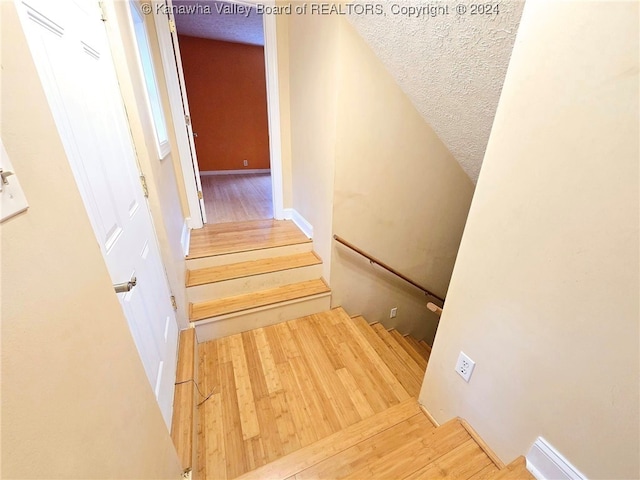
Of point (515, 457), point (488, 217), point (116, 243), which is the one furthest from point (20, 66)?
point (515, 457)

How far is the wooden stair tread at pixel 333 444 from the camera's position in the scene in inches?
45.1

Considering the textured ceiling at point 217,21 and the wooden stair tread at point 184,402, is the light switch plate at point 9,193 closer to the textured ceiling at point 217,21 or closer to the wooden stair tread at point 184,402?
the wooden stair tread at point 184,402

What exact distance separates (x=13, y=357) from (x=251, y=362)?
1.65 m

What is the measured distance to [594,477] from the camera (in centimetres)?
77

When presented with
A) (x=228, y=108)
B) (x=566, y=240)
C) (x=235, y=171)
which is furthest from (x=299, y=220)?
(x=228, y=108)

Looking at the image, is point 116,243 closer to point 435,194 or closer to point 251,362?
point 251,362

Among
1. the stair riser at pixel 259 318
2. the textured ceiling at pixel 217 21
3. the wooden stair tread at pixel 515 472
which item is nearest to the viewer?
the wooden stair tread at pixel 515 472

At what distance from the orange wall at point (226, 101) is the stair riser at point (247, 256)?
10.2 ft

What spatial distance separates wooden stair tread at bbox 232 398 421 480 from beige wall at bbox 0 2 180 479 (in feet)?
2.37

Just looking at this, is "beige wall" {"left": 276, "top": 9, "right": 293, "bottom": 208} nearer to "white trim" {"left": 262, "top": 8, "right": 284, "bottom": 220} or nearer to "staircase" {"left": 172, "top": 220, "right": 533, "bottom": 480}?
"white trim" {"left": 262, "top": 8, "right": 284, "bottom": 220}

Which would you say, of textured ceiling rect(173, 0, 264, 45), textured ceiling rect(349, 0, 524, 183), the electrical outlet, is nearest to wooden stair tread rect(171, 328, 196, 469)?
the electrical outlet

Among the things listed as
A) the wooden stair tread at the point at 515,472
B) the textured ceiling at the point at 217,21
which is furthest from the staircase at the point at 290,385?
the textured ceiling at the point at 217,21

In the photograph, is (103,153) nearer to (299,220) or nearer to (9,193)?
(9,193)

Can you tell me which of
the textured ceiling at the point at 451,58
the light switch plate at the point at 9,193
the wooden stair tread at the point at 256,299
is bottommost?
the wooden stair tread at the point at 256,299
